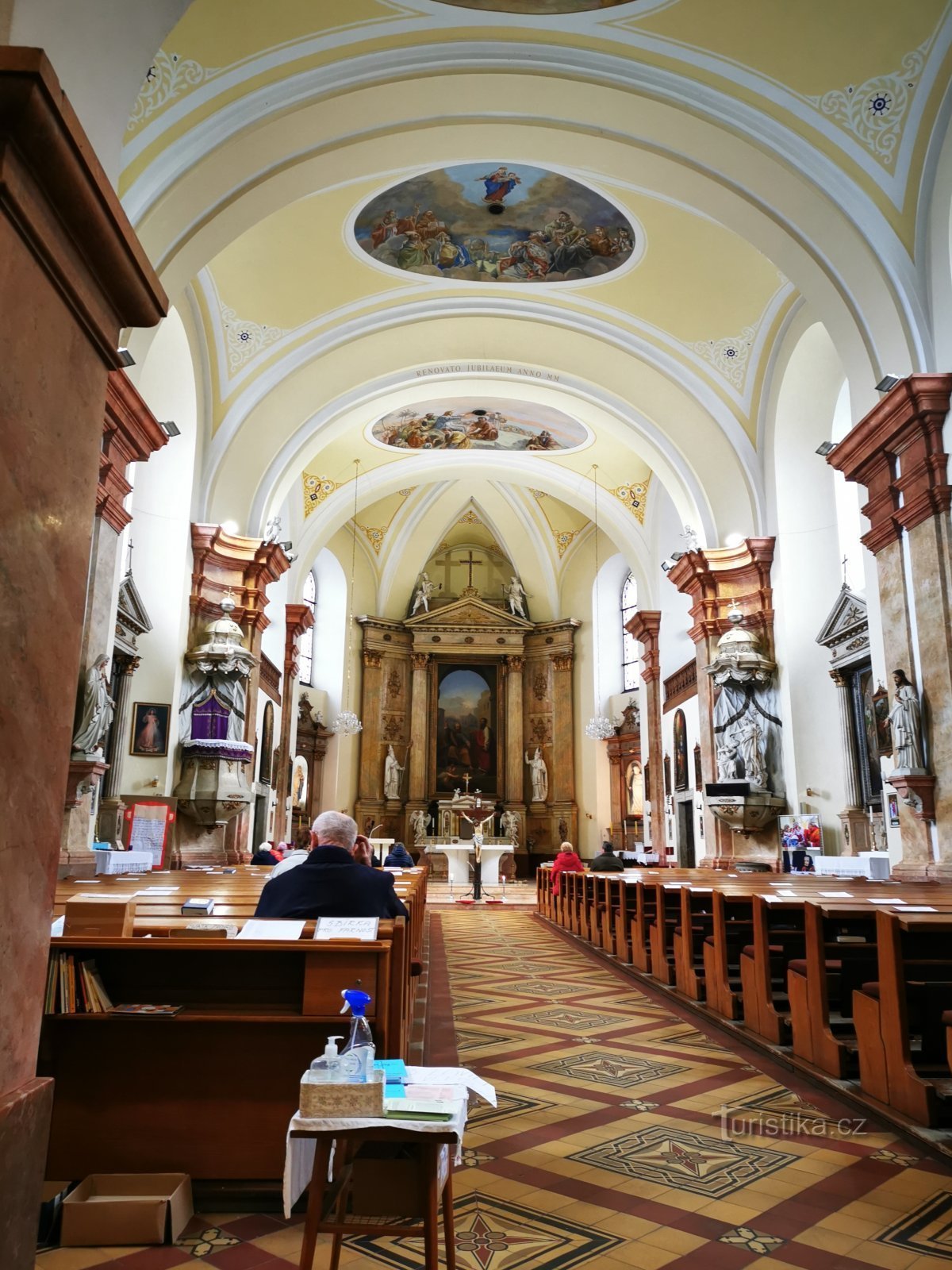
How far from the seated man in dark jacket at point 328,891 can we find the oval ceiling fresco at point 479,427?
13869 mm

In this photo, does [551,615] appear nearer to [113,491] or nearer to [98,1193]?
[113,491]

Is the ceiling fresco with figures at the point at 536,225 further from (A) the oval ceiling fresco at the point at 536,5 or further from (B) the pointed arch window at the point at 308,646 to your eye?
(B) the pointed arch window at the point at 308,646

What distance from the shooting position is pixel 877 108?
8.66m

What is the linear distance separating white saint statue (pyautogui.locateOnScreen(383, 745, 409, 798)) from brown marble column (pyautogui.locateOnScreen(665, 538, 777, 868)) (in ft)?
34.1

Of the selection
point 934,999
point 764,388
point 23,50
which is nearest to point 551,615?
point 764,388

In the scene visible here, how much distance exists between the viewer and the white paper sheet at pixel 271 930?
3127 mm

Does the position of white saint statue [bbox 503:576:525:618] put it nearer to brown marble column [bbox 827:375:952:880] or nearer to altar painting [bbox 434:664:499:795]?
altar painting [bbox 434:664:499:795]

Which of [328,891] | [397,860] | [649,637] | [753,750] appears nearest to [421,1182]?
[328,891]

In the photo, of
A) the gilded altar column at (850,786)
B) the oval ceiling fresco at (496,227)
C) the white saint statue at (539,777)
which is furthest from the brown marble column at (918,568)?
the white saint statue at (539,777)

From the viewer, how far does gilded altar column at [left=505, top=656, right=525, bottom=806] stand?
23844mm

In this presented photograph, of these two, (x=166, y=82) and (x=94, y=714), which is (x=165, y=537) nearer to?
(x=94, y=714)

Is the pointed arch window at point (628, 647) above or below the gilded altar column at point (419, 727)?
above

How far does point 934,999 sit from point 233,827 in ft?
35.7

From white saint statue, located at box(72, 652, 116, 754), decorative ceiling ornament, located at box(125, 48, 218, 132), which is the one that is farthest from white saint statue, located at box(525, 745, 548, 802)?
decorative ceiling ornament, located at box(125, 48, 218, 132)
